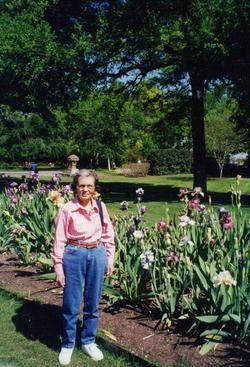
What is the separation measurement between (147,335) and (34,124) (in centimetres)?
5425

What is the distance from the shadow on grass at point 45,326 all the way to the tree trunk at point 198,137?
15229mm

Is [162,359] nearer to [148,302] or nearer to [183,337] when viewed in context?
[183,337]

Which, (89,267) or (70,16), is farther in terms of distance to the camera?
(70,16)

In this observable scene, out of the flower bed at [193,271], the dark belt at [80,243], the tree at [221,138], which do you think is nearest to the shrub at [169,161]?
the tree at [221,138]

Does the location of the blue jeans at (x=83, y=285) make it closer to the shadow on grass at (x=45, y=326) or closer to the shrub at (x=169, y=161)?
the shadow on grass at (x=45, y=326)

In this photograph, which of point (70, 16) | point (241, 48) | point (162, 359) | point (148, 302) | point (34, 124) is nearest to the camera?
point (162, 359)

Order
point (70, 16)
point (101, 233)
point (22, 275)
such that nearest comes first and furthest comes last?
point (101, 233)
point (22, 275)
point (70, 16)

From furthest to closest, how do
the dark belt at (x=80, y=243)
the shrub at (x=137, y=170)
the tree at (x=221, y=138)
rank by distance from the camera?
the shrub at (x=137, y=170) < the tree at (x=221, y=138) < the dark belt at (x=80, y=243)

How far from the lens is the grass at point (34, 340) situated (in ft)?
14.7

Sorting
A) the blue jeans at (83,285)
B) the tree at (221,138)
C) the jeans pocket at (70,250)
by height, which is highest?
the tree at (221,138)

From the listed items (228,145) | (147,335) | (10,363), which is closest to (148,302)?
(147,335)

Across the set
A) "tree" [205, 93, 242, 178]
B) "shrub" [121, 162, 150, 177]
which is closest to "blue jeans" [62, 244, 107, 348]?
"tree" [205, 93, 242, 178]

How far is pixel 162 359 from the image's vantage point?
14.4ft

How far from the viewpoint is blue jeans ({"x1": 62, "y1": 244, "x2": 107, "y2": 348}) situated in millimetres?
4539
